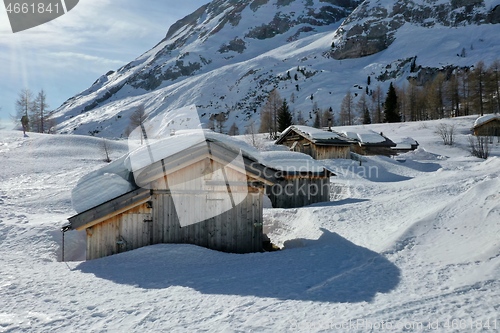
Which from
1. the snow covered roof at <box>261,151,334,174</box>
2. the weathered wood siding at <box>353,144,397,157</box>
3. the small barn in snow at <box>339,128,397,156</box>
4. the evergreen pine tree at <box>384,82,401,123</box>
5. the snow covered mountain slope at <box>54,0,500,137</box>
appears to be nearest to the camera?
the snow covered roof at <box>261,151,334,174</box>

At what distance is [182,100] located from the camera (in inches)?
5295

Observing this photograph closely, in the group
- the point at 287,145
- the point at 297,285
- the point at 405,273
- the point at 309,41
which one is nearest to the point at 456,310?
the point at 405,273

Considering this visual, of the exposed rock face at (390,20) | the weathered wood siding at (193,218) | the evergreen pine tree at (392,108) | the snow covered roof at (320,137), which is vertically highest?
the exposed rock face at (390,20)

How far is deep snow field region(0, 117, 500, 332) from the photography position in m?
4.94

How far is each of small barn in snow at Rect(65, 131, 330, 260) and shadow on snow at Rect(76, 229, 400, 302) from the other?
0.72 metres

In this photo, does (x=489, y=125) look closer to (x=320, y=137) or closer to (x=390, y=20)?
(x=320, y=137)

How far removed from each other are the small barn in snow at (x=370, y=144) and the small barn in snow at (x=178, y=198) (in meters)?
29.9

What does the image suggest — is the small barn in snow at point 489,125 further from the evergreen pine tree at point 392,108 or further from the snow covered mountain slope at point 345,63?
the snow covered mountain slope at point 345,63

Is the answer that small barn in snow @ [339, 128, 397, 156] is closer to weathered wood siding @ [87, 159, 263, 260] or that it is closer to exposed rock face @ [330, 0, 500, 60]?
weathered wood siding @ [87, 159, 263, 260]

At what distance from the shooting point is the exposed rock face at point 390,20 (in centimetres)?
12344

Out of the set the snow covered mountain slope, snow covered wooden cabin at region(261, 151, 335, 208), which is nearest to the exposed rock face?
the snow covered mountain slope

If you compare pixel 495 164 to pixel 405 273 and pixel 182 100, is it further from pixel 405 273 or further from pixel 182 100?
pixel 182 100

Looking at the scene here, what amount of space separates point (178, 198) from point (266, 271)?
3899 millimetres

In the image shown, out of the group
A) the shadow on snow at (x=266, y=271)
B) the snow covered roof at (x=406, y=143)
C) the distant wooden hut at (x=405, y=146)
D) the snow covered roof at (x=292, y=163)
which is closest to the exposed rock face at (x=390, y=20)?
the snow covered roof at (x=406, y=143)
